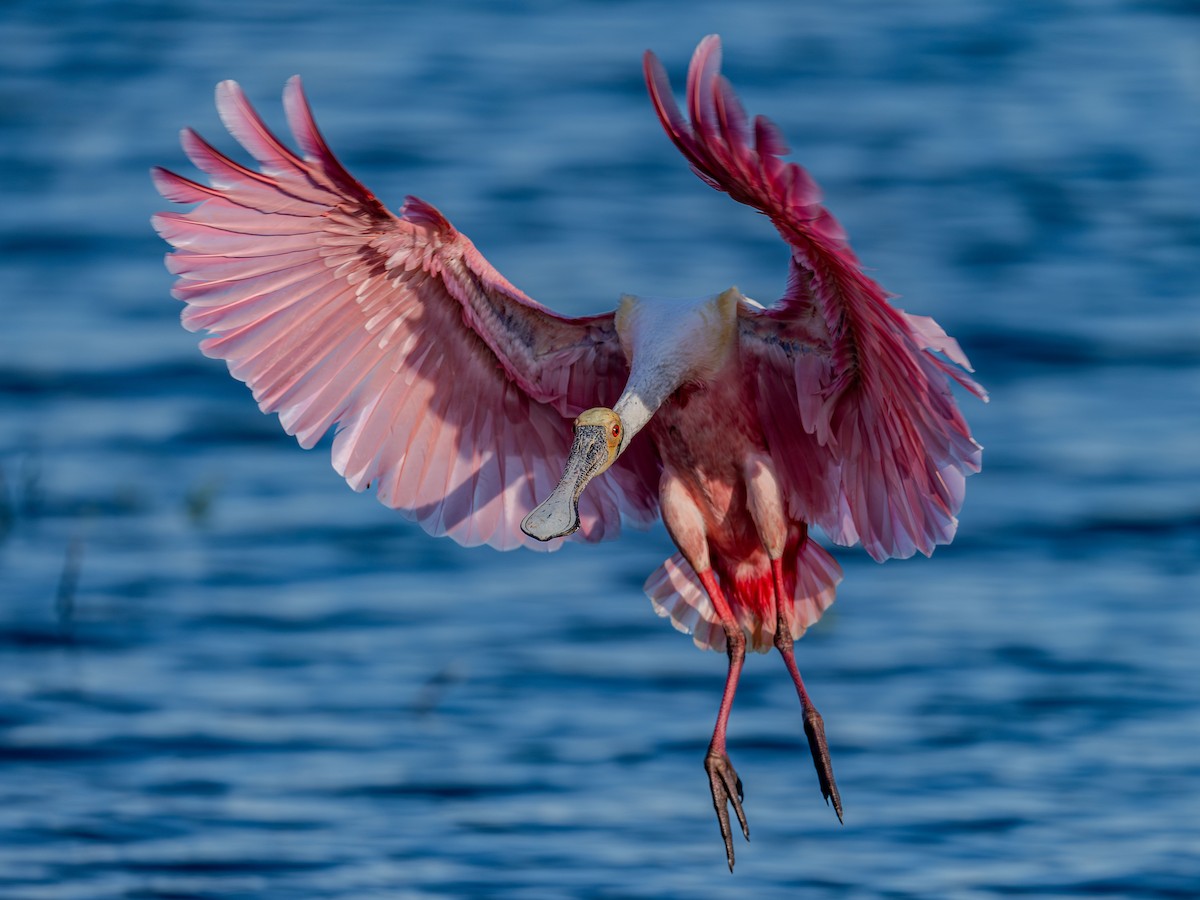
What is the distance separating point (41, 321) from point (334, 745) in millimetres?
5804

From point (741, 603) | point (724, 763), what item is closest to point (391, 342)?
point (741, 603)

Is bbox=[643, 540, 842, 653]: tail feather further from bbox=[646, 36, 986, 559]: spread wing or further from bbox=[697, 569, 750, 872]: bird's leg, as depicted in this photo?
bbox=[646, 36, 986, 559]: spread wing

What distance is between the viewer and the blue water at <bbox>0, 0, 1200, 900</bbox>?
11.1 m

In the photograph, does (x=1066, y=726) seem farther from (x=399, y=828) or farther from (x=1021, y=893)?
(x=399, y=828)

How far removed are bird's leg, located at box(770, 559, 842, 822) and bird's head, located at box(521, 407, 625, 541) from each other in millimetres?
866

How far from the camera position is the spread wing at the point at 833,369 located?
6.28 meters

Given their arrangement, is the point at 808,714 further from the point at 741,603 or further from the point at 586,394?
the point at 586,394

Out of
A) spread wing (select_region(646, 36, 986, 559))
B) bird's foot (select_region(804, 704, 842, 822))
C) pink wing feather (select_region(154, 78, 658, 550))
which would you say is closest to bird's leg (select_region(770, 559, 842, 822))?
bird's foot (select_region(804, 704, 842, 822))

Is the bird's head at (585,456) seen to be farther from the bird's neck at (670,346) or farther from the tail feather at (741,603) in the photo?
the tail feather at (741,603)

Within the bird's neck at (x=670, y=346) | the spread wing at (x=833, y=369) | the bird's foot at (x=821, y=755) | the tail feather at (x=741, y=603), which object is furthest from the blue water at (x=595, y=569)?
the bird's neck at (x=670, y=346)

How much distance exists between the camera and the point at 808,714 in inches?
309

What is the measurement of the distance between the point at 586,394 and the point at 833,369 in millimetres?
980

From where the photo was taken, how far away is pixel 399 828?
11.3 metres

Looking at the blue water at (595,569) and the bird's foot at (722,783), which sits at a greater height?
the bird's foot at (722,783)
